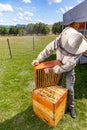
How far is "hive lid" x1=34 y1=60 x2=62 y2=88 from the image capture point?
113 inches

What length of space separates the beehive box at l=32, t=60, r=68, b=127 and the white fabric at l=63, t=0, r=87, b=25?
392 cm

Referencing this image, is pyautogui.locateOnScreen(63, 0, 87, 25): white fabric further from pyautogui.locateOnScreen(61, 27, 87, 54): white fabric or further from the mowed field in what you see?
pyautogui.locateOnScreen(61, 27, 87, 54): white fabric

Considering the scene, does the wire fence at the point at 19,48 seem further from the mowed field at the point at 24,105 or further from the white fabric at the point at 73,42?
the white fabric at the point at 73,42

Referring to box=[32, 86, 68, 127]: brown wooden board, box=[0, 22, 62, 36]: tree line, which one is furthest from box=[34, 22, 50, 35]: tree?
box=[32, 86, 68, 127]: brown wooden board

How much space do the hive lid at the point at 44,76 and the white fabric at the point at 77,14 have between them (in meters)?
3.82

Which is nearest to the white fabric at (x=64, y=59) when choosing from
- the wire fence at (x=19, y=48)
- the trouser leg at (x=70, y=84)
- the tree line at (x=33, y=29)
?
the trouser leg at (x=70, y=84)

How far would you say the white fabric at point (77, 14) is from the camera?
20.8 ft

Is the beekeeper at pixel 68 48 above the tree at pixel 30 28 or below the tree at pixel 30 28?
below

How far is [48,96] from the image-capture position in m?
2.93

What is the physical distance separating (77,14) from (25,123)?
16.8 feet

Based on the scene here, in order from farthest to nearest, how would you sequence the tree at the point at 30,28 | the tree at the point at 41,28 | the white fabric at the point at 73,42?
1. the tree at the point at 41,28
2. the tree at the point at 30,28
3. the white fabric at the point at 73,42

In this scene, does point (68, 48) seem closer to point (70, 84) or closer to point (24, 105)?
point (70, 84)

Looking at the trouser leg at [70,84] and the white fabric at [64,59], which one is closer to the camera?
the white fabric at [64,59]

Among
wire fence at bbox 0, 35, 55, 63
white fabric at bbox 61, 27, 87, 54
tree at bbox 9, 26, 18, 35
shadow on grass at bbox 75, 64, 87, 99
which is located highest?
tree at bbox 9, 26, 18, 35
